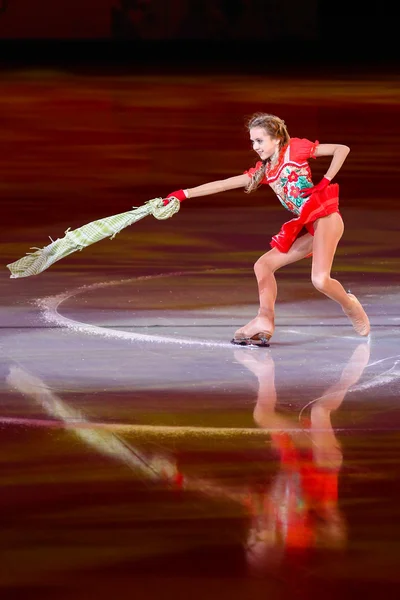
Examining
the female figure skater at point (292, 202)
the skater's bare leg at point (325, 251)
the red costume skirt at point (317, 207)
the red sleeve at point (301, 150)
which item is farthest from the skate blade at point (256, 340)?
the red sleeve at point (301, 150)

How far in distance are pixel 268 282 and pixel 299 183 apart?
2.07 feet

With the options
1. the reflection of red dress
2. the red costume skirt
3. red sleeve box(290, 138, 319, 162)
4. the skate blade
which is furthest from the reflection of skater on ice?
red sleeve box(290, 138, 319, 162)

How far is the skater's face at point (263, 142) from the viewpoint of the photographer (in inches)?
339

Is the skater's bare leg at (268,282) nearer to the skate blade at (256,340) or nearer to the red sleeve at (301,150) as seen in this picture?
the skate blade at (256,340)

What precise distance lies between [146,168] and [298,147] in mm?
9168

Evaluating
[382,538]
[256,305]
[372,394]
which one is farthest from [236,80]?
[382,538]

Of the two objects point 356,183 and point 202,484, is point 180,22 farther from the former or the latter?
point 202,484

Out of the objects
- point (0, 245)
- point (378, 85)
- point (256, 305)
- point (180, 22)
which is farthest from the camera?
point (180, 22)

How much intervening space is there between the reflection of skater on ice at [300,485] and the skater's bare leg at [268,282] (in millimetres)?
816

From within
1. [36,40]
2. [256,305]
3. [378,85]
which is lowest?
[256,305]

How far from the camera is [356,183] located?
16.3m

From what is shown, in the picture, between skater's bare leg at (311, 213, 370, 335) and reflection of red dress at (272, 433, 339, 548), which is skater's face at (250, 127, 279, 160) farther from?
reflection of red dress at (272, 433, 339, 548)

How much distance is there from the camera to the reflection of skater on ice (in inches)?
214

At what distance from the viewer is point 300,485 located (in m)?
6.09
